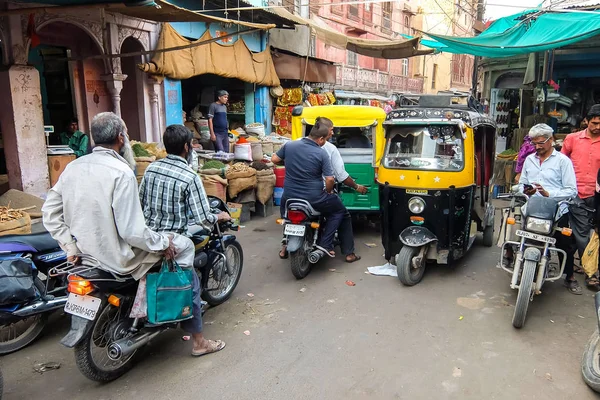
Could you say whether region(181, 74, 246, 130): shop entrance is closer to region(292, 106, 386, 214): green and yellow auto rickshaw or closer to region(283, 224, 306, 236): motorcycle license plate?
region(292, 106, 386, 214): green and yellow auto rickshaw

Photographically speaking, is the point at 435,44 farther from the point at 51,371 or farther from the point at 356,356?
the point at 51,371

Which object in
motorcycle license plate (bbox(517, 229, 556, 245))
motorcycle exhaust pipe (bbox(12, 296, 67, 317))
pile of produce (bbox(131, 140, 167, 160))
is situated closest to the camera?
motorcycle exhaust pipe (bbox(12, 296, 67, 317))

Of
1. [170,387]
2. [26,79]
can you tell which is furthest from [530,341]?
[26,79]

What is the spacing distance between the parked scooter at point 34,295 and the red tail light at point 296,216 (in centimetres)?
228

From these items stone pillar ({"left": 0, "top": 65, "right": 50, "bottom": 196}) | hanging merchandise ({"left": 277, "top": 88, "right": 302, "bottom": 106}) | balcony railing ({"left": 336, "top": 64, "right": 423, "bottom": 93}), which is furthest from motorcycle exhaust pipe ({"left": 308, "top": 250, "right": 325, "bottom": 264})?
balcony railing ({"left": 336, "top": 64, "right": 423, "bottom": 93})

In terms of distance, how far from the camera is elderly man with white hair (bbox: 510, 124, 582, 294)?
4594 mm

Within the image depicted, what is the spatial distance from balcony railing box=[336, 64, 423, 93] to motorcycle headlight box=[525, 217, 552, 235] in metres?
14.8

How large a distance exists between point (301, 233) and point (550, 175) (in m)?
2.64

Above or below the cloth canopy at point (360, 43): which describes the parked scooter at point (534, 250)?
below

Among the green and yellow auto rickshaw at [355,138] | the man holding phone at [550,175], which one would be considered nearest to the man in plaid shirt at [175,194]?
the man holding phone at [550,175]

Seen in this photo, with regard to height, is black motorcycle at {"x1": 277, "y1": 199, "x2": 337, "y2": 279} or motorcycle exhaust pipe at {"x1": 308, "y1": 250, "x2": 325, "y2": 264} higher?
black motorcycle at {"x1": 277, "y1": 199, "x2": 337, "y2": 279}

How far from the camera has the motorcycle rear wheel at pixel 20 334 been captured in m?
3.71

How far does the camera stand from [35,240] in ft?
12.5

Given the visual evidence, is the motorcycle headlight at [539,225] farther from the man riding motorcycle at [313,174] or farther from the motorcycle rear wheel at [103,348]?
the motorcycle rear wheel at [103,348]
